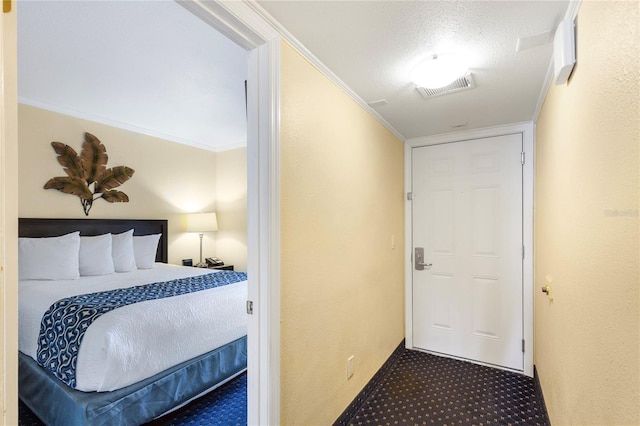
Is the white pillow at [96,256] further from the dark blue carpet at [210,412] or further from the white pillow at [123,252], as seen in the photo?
the dark blue carpet at [210,412]

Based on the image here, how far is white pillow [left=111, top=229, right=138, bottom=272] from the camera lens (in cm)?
333

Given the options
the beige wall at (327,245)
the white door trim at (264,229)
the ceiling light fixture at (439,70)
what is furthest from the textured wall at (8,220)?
the ceiling light fixture at (439,70)

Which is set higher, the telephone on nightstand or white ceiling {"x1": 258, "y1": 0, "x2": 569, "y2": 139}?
white ceiling {"x1": 258, "y1": 0, "x2": 569, "y2": 139}

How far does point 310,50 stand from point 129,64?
4.98 feet

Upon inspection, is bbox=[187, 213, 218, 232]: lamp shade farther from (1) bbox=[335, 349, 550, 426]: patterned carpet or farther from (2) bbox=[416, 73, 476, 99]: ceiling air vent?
(2) bbox=[416, 73, 476, 99]: ceiling air vent

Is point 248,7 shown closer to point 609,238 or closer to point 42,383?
point 609,238

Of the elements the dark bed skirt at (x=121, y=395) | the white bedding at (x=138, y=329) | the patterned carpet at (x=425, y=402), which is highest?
the white bedding at (x=138, y=329)

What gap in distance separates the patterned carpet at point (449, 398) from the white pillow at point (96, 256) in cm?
272

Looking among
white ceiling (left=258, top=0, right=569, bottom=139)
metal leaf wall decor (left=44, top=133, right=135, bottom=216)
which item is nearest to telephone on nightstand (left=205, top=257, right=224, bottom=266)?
metal leaf wall decor (left=44, top=133, right=135, bottom=216)

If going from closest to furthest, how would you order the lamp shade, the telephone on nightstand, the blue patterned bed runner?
the blue patterned bed runner → the lamp shade → the telephone on nightstand

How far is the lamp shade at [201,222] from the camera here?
4316 millimetres

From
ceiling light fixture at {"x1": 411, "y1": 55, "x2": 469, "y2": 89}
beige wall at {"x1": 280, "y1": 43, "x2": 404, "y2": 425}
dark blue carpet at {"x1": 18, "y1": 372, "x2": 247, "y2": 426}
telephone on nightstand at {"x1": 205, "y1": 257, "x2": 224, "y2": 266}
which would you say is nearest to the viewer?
beige wall at {"x1": 280, "y1": 43, "x2": 404, "y2": 425}

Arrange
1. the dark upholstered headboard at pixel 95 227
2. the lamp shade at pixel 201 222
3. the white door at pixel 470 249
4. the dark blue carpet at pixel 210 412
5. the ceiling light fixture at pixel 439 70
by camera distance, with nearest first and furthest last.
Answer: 1. the ceiling light fixture at pixel 439 70
2. the dark blue carpet at pixel 210 412
3. the white door at pixel 470 249
4. the dark upholstered headboard at pixel 95 227
5. the lamp shade at pixel 201 222

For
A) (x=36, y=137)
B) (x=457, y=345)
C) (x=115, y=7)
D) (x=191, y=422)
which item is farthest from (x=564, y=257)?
(x=36, y=137)
